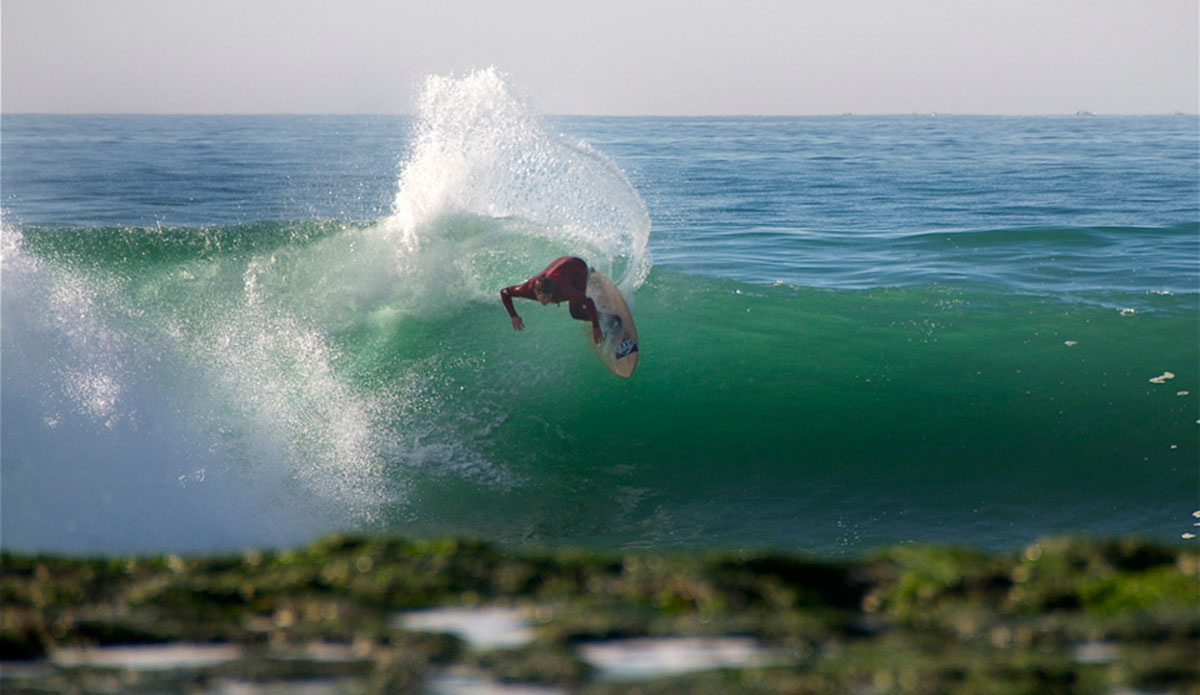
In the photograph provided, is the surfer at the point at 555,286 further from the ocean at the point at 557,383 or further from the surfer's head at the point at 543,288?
the ocean at the point at 557,383

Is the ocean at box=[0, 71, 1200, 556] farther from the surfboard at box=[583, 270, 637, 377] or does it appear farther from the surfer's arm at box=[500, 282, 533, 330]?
the surfer's arm at box=[500, 282, 533, 330]

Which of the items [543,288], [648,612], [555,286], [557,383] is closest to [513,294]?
[543,288]

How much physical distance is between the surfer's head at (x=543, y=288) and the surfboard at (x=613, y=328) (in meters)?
1.29

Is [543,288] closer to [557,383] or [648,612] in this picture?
[557,383]

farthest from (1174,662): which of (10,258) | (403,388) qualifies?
(10,258)

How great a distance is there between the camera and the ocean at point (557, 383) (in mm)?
7340

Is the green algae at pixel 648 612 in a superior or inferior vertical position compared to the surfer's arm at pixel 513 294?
inferior

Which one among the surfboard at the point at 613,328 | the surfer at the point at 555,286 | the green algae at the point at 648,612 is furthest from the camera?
the surfboard at the point at 613,328

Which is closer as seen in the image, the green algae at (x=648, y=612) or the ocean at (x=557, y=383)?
the green algae at (x=648, y=612)

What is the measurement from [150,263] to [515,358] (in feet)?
17.9

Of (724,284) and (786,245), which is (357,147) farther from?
(724,284)

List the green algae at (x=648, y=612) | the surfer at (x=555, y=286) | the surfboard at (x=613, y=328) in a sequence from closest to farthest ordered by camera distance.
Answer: the green algae at (x=648, y=612) < the surfer at (x=555, y=286) < the surfboard at (x=613, y=328)

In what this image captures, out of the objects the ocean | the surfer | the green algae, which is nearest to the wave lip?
the ocean

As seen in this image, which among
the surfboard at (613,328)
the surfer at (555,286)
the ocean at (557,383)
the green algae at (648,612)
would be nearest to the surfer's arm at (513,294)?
the surfer at (555,286)
